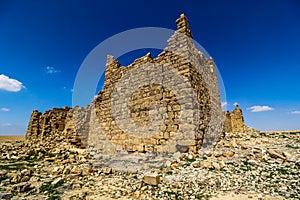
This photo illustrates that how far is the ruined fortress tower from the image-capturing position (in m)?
6.43

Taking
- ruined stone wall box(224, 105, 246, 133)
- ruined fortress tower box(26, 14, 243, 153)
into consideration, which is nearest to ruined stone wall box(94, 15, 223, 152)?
ruined fortress tower box(26, 14, 243, 153)

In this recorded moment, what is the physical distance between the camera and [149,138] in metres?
7.08

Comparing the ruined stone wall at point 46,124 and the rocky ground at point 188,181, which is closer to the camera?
the rocky ground at point 188,181

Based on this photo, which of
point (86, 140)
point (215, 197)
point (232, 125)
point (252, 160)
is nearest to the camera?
point (215, 197)

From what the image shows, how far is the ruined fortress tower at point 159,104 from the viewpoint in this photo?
21.1 feet

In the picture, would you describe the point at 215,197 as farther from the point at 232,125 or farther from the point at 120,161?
the point at 232,125

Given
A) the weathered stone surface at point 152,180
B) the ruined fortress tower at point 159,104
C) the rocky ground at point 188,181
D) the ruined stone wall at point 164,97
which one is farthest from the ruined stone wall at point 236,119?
the weathered stone surface at point 152,180

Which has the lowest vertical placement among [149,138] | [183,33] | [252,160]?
[252,160]

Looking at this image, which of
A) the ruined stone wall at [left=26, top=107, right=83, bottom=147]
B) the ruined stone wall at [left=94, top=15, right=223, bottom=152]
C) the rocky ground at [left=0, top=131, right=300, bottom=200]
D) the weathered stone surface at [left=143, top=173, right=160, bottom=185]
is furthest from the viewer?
the ruined stone wall at [left=26, top=107, right=83, bottom=147]

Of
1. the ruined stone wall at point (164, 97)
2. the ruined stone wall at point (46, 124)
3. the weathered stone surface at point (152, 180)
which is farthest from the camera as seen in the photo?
the ruined stone wall at point (46, 124)

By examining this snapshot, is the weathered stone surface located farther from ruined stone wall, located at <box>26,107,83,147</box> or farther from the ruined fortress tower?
ruined stone wall, located at <box>26,107,83,147</box>

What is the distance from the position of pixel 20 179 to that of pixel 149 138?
4.37 m

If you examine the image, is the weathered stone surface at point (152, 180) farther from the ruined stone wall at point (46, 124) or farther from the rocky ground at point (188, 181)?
the ruined stone wall at point (46, 124)

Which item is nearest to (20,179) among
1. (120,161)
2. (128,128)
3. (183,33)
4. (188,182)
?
(120,161)
